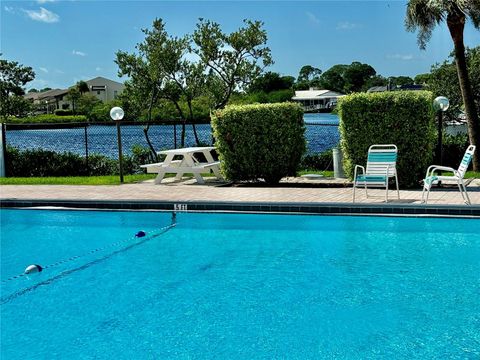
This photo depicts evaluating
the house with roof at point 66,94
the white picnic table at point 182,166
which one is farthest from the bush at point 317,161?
the house with roof at point 66,94

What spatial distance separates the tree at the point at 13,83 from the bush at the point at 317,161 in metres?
20.9

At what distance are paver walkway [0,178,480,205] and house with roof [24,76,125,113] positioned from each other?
8217 cm

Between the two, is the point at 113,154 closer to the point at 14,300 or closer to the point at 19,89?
the point at 14,300

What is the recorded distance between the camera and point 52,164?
1672 cm

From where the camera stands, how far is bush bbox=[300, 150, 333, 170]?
15.9 meters

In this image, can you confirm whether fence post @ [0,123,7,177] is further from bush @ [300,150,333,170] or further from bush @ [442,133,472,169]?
bush @ [442,133,472,169]

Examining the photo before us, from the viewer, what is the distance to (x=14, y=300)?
6008 mm

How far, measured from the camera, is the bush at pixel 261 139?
12242mm

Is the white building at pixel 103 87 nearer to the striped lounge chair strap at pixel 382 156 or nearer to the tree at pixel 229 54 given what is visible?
the tree at pixel 229 54

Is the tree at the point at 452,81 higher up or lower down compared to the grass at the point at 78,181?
higher up

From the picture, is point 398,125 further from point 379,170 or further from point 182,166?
point 182,166

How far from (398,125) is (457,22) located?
4754 mm

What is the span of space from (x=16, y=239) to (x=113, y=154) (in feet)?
28.9

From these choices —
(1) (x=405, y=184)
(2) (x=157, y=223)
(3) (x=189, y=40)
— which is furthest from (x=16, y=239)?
(3) (x=189, y=40)
